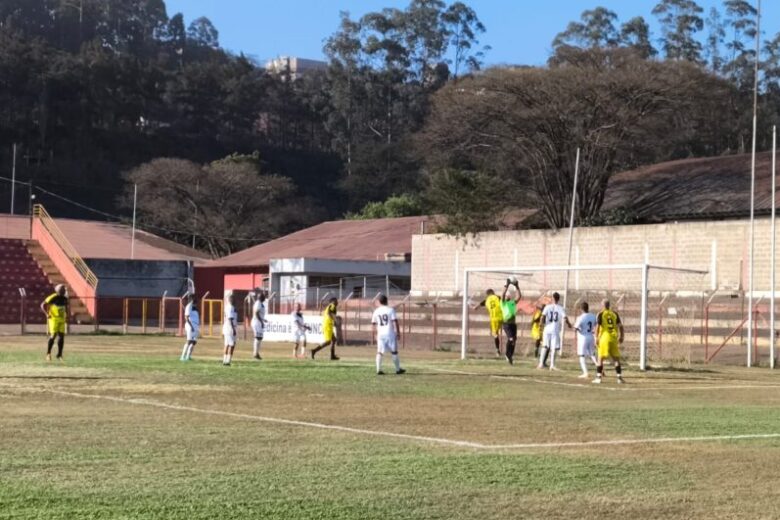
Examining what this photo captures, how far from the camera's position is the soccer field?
8.73m

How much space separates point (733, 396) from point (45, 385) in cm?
1246

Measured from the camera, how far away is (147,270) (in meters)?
64.8

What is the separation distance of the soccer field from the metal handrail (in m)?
32.6

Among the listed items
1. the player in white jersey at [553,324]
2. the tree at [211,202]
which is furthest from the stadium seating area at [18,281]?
the player in white jersey at [553,324]

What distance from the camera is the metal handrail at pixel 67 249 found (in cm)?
5441

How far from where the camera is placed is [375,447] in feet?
39.2

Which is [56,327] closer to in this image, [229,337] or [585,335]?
[229,337]

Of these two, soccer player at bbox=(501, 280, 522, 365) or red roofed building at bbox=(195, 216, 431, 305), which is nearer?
soccer player at bbox=(501, 280, 522, 365)

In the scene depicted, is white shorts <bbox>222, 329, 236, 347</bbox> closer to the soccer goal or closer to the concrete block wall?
the soccer goal

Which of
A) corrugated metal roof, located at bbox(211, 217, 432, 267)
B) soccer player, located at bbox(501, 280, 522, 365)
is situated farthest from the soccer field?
corrugated metal roof, located at bbox(211, 217, 432, 267)

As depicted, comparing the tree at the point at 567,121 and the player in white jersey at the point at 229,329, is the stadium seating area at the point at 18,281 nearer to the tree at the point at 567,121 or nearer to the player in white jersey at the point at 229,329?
the tree at the point at 567,121

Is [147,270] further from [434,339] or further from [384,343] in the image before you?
[384,343]

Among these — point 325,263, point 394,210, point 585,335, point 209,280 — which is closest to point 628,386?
point 585,335

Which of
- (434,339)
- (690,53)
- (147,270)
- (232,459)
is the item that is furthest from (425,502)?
(690,53)
